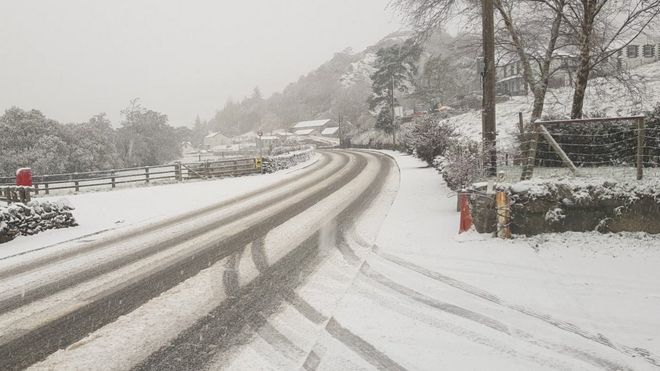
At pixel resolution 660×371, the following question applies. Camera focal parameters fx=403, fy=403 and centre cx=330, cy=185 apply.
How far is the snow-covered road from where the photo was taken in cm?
373

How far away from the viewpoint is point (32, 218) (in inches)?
388

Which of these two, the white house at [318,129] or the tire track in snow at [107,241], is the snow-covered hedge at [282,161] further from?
the white house at [318,129]

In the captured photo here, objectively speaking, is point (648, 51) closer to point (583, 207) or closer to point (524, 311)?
point (583, 207)

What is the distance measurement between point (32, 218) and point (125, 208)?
14.5 ft

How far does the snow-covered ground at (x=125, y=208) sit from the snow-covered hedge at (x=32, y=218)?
186 millimetres

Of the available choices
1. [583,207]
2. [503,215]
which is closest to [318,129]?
[503,215]

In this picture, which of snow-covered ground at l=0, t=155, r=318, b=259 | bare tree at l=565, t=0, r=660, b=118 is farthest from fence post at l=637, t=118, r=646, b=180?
snow-covered ground at l=0, t=155, r=318, b=259

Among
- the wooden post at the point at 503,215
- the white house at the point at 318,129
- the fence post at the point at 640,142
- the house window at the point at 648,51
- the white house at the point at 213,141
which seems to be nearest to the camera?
the fence post at the point at 640,142

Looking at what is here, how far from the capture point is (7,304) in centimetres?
533

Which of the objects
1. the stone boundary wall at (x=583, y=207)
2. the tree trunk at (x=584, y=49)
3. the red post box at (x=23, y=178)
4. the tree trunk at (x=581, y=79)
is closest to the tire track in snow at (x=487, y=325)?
the stone boundary wall at (x=583, y=207)

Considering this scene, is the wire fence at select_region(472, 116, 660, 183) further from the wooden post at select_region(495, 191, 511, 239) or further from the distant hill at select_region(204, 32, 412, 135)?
the distant hill at select_region(204, 32, 412, 135)

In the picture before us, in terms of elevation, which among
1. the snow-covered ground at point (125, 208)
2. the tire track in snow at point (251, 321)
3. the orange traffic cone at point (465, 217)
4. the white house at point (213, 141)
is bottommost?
the tire track in snow at point (251, 321)

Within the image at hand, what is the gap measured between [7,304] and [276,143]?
79.5 m

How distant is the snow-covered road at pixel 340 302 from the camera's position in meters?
3.73
